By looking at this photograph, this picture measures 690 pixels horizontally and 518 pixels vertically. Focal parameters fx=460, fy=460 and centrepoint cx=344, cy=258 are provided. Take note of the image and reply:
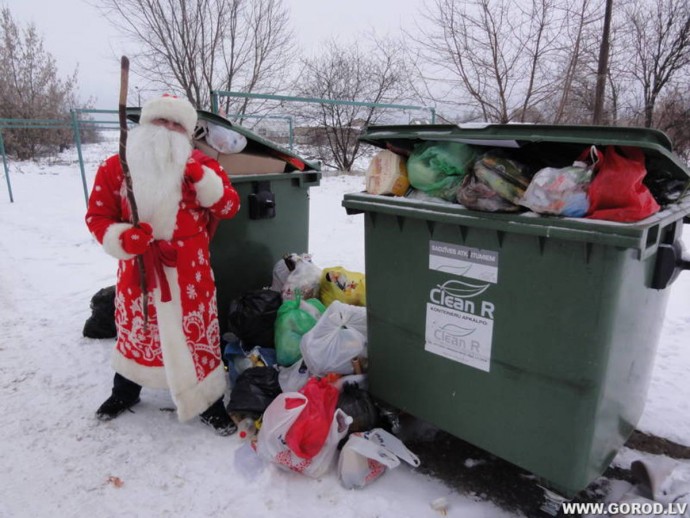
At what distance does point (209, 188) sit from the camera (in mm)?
2168

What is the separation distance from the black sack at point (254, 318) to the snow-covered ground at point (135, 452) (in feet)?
1.88

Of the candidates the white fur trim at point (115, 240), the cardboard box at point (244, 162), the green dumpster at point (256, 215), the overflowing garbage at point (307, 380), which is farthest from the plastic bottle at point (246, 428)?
the cardboard box at point (244, 162)

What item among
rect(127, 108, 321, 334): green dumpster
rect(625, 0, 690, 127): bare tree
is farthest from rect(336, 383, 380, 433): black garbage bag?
rect(625, 0, 690, 127): bare tree

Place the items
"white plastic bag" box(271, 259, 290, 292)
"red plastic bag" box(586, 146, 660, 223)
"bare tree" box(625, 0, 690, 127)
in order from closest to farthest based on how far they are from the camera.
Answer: "red plastic bag" box(586, 146, 660, 223) → "white plastic bag" box(271, 259, 290, 292) → "bare tree" box(625, 0, 690, 127)

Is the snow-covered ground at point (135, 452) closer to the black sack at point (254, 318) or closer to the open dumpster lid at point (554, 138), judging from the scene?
the black sack at point (254, 318)

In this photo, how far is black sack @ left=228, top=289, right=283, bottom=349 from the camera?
2.79m

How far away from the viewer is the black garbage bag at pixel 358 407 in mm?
2234

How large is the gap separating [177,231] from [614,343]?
6.21 ft

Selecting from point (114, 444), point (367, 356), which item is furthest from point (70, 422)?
point (367, 356)

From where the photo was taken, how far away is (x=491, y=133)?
1.74 meters

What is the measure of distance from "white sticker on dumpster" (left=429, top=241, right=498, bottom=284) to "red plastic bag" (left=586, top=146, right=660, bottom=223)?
38 centimetres

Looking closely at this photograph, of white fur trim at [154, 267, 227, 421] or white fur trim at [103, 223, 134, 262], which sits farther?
white fur trim at [154, 267, 227, 421]

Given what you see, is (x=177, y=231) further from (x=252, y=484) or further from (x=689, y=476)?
(x=689, y=476)

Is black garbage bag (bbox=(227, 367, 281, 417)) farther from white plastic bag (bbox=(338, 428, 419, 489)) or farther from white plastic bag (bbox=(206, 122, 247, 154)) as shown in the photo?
white plastic bag (bbox=(206, 122, 247, 154))
